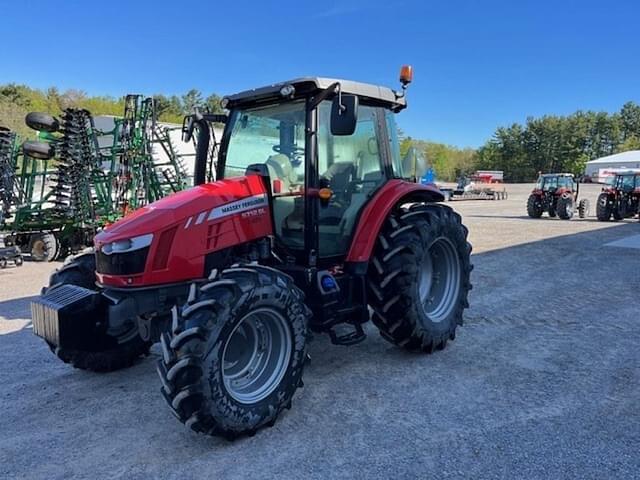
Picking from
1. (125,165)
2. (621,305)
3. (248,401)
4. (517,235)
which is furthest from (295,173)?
(517,235)

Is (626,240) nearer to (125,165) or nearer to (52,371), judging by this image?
(125,165)

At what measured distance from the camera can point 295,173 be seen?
366 centimetres

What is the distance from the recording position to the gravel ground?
261cm

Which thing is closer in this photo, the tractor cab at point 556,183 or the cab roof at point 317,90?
the cab roof at point 317,90

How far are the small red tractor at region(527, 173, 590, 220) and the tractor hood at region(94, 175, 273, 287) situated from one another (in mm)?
17914

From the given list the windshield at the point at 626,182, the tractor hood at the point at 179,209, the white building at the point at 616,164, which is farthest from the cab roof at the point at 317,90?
the white building at the point at 616,164

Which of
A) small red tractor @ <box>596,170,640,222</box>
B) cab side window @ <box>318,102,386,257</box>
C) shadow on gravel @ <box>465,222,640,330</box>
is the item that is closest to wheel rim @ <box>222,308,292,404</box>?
cab side window @ <box>318,102,386,257</box>

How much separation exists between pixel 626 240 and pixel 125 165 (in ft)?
38.0

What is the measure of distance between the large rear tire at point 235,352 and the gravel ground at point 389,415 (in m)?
0.21

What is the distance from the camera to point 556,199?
1934cm

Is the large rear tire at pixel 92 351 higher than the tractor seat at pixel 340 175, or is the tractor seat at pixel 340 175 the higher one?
the tractor seat at pixel 340 175

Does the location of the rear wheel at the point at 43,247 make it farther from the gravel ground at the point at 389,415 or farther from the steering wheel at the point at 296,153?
the steering wheel at the point at 296,153

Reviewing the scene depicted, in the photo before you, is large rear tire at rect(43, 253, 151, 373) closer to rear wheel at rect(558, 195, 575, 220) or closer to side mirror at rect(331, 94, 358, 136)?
side mirror at rect(331, 94, 358, 136)

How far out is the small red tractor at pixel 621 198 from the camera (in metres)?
18.1
